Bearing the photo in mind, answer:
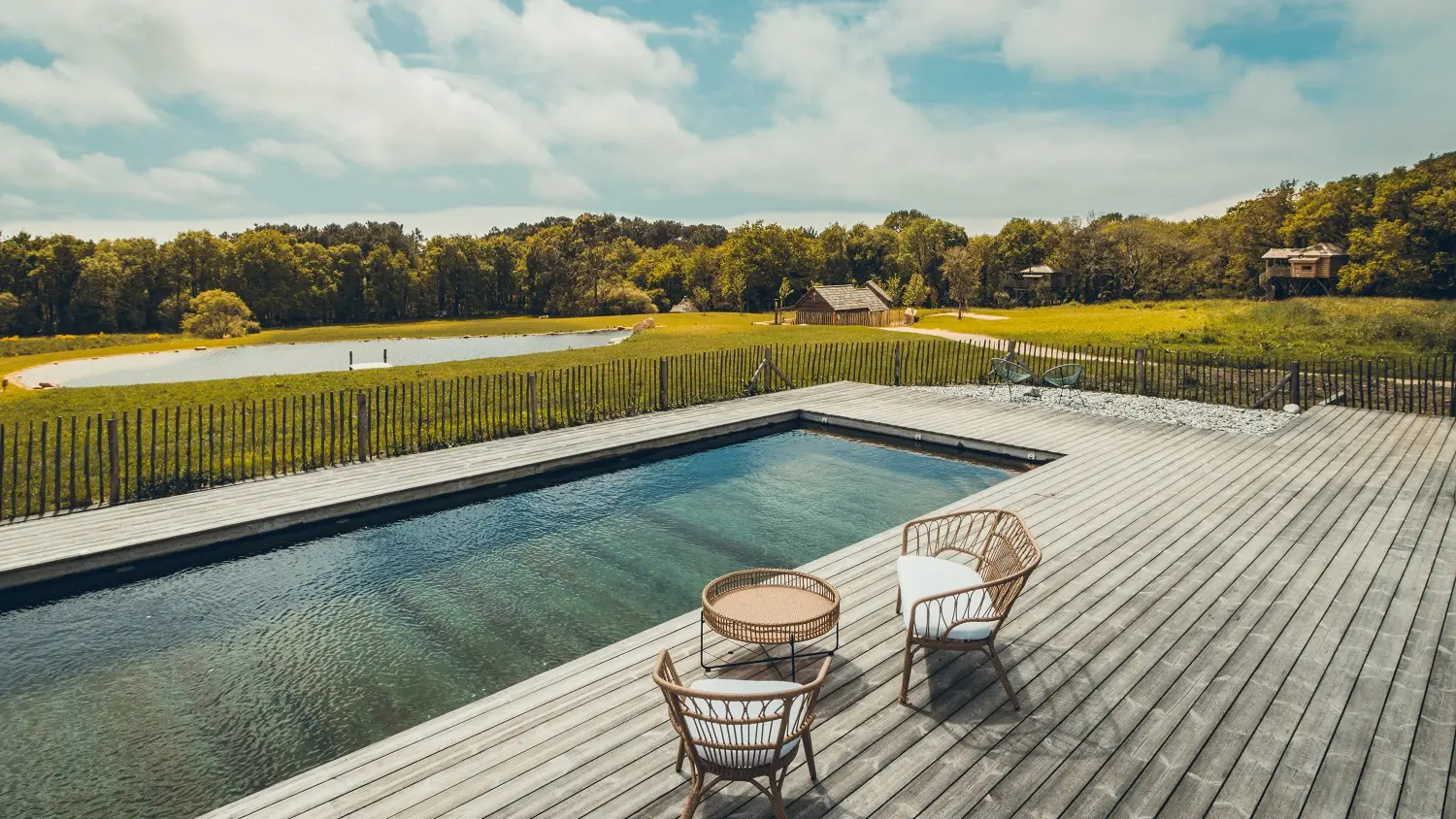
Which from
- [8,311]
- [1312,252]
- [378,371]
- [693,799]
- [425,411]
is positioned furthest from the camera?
[8,311]

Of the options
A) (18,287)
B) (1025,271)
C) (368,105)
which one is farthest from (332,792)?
(18,287)

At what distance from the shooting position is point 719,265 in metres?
71.9

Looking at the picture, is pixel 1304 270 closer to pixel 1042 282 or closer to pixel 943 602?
pixel 1042 282

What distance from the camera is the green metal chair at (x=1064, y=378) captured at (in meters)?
15.7

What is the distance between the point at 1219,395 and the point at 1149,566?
477 inches

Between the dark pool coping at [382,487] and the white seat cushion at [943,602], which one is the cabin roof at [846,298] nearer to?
the dark pool coping at [382,487]

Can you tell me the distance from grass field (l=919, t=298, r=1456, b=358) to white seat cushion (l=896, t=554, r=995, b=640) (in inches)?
916

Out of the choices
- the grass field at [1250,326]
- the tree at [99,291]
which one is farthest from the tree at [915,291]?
the tree at [99,291]

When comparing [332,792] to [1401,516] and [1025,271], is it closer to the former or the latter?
[1401,516]

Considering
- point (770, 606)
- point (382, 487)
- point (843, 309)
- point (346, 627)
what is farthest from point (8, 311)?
point (770, 606)

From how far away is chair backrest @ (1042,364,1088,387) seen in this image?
15.7m

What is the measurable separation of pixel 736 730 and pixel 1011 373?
47.2ft

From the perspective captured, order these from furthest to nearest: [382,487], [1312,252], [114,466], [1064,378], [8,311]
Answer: [8,311] < [1312,252] < [1064,378] < [382,487] < [114,466]

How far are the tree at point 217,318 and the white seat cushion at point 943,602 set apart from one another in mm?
62526
